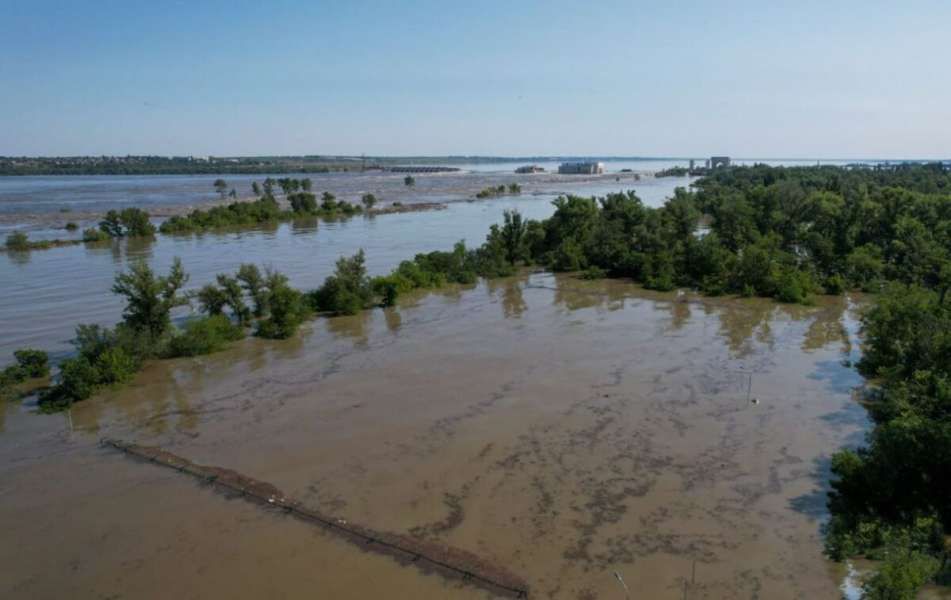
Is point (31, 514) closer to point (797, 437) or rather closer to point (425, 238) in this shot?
point (797, 437)

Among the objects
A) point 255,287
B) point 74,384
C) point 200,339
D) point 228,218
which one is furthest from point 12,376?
point 228,218

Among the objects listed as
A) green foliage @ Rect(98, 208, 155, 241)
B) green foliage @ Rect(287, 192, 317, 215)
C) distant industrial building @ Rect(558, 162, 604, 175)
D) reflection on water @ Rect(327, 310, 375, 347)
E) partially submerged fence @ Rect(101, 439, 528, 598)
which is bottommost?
partially submerged fence @ Rect(101, 439, 528, 598)

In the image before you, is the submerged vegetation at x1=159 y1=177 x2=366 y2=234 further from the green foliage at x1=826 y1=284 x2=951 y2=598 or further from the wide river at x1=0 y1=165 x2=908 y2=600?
the green foliage at x1=826 y1=284 x2=951 y2=598

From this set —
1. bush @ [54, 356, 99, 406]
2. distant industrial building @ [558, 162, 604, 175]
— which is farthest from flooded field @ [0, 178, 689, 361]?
distant industrial building @ [558, 162, 604, 175]

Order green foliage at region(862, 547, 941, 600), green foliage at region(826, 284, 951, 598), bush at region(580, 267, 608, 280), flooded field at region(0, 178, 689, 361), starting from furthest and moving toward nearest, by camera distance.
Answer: bush at region(580, 267, 608, 280)
flooded field at region(0, 178, 689, 361)
green foliage at region(826, 284, 951, 598)
green foliage at region(862, 547, 941, 600)

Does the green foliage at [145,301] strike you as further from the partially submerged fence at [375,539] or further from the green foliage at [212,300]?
the partially submerged fence at [375,539]
